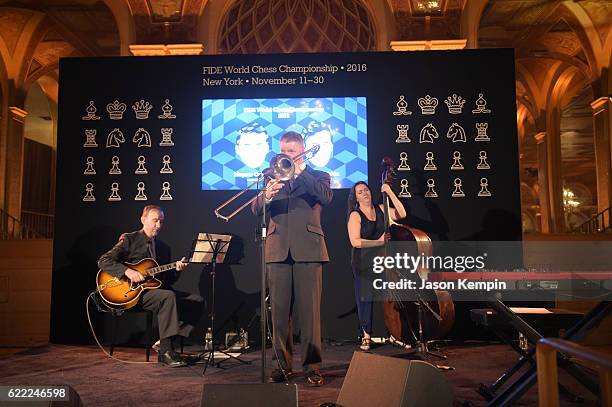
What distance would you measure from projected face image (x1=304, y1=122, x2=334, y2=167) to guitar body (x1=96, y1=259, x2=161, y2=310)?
2346mm

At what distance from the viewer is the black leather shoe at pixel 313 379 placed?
167 inches

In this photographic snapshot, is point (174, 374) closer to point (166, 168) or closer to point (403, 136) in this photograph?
point (166, 168)

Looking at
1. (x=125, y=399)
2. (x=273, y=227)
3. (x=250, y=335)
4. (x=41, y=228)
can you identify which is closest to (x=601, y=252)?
(x=250, y=335)

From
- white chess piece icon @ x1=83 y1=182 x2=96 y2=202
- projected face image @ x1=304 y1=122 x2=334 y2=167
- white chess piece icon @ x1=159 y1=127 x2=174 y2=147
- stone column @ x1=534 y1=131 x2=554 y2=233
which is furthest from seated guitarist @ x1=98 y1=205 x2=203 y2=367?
stone column @ x1=534 y1=131 x2=554 y2=233

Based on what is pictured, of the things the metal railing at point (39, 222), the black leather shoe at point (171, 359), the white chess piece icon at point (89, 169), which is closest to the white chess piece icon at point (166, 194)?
the white chess piece icon at point (89, 169)

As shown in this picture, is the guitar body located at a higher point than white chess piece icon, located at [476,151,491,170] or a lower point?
lower

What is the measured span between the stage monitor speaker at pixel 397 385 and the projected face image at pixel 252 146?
465cm

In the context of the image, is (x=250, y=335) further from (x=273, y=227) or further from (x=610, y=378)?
(x=610, y=378)

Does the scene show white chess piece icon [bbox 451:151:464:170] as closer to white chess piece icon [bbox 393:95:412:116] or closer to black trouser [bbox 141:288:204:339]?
white chess piece icon [bbox 393:95:412:116]

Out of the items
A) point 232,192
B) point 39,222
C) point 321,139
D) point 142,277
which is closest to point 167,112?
point 232,192

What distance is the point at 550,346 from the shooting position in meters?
1.71

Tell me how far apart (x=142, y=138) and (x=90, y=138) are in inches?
25.9

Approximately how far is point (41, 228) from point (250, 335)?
12.3 meters

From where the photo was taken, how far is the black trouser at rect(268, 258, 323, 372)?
14.1 ft
